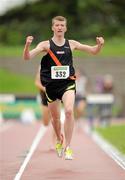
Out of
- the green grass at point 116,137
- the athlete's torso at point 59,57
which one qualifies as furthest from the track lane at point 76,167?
the athlete's torso at point 59,57

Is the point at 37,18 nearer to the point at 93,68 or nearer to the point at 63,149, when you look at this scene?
the point at 93,68

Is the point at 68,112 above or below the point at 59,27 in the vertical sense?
below

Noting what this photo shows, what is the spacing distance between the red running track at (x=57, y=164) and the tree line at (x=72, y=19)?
28186 millimetres

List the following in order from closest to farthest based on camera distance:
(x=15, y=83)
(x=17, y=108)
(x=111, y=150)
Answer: (x=111, y=150)
(x=17, y=108)
(x=15, y=83)

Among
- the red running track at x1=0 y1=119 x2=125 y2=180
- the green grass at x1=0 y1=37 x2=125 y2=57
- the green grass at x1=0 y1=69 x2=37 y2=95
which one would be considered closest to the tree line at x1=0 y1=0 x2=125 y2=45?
the green grass at x1=0 y1=37 x2=125 y2=57

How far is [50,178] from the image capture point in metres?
11.1

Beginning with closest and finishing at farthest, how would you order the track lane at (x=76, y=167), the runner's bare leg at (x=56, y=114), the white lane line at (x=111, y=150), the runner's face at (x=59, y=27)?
the track lane at (x=76, y=167)
the runner's face at (x=59, y=27)
the runner's bare leg at (x=56, y=114)
the white lane line at (x=111, y=150)

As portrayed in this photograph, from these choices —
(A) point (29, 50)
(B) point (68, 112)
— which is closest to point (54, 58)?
(A) point (29, 50)

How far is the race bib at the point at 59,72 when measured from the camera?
470 inches

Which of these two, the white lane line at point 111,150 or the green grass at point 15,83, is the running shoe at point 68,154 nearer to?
the white lane line at point 111,150

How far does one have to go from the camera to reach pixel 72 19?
47.2 meters

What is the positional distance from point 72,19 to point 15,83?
635cm

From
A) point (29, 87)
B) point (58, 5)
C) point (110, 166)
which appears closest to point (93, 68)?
point (29, 87)

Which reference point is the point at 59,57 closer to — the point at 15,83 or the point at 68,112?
the point at 68,112
